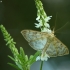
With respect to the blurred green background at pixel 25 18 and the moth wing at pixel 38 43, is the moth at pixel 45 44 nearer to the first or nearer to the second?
the moth wing at pixel 38 43

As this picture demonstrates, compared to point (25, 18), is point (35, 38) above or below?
below

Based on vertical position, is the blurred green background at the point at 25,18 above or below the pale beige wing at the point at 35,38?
above

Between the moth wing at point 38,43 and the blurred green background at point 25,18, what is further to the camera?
the blurred green background at point 25,18

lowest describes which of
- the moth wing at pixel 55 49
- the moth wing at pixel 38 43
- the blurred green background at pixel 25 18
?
the moth wing at pixel 55 49

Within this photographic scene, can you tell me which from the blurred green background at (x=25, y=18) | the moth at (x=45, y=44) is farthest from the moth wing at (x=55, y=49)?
the blurred green background at (x=25, y=18)

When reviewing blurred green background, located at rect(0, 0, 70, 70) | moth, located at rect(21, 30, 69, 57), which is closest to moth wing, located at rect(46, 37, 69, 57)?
moth, located at rect(21, 30, 69, 57)

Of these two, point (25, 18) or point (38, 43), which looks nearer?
point (38, 43)

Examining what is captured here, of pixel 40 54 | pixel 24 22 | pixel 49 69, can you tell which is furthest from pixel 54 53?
pixel 24 22

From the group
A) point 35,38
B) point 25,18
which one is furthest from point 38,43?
point 25,18

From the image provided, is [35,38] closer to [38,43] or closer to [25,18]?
[38,43]

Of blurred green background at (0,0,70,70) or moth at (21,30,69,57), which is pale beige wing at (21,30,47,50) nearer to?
moth at (21,30,69,57)
